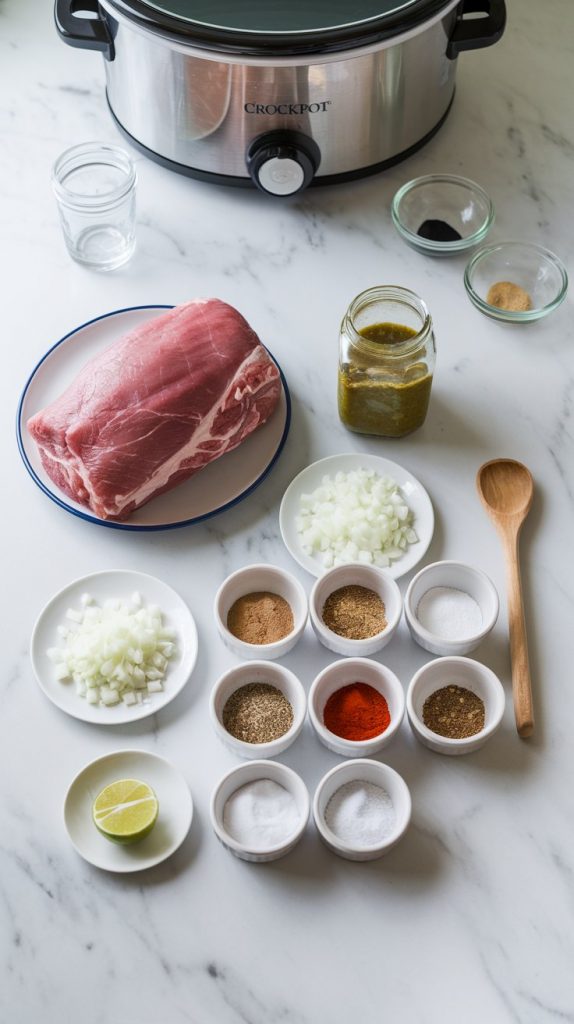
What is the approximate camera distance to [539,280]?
1.61 meters

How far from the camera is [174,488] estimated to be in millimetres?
1404

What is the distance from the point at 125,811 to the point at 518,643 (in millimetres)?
504

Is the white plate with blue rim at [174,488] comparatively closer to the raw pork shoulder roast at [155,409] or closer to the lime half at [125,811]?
the raw pork shoulder roast at [155,409]

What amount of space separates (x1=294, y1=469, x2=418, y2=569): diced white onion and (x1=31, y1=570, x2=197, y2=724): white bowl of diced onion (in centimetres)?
20

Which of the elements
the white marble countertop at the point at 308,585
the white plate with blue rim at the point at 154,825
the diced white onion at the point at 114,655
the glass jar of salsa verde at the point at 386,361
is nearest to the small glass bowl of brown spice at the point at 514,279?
the white marble countertop at the point at 308,585

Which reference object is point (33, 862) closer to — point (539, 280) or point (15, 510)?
point (15, 510)

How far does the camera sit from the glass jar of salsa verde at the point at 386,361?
134cm

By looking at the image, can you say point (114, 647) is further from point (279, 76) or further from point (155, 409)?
point (279, 76)

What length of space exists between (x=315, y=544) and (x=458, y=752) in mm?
321

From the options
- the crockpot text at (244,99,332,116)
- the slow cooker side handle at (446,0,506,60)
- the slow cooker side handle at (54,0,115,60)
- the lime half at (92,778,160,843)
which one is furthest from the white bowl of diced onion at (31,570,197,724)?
the slow cooker side handle at (446,0,506,60)

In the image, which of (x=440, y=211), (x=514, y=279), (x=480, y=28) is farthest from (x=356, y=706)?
(x=480, y=28)

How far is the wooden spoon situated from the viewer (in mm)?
1221

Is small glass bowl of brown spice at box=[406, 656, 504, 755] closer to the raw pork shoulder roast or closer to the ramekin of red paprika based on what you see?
the ramekin of red paprika

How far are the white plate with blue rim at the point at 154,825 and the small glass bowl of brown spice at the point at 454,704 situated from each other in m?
0.28
